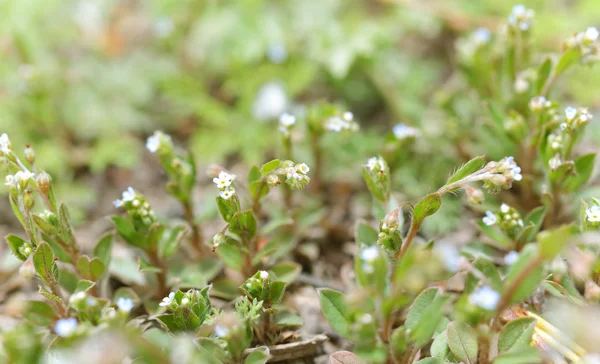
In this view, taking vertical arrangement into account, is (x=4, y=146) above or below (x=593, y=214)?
above

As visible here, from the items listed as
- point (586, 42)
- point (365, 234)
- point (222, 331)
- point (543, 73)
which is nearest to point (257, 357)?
point (222, 331)

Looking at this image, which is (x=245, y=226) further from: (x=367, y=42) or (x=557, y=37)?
(x=557, y=37)

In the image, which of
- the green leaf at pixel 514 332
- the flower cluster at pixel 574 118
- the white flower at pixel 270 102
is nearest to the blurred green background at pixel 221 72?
the white flower at pixel 270 102

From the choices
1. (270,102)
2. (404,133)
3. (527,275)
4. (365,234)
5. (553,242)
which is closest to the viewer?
(553,242)

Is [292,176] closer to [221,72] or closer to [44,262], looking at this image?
[44,262]

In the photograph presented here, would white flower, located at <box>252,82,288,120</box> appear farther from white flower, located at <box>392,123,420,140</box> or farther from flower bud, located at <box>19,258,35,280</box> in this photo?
flower bud, located at <box>19,258,35,280</box>

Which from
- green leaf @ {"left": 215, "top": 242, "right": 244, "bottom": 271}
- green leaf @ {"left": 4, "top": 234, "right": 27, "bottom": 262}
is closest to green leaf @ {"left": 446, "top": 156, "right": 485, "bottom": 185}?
green leaf @ {"left": 215, "top": 242, "right": 244, "bottom": 271}
